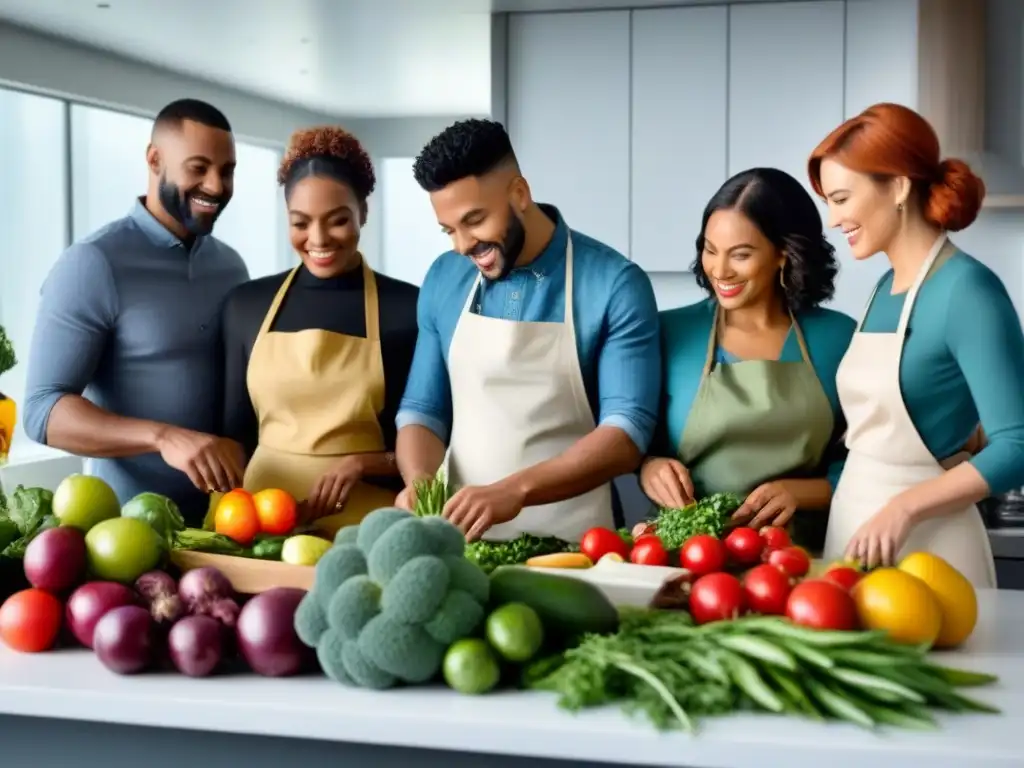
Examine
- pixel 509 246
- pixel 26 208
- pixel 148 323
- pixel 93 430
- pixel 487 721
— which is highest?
pixel 26 208

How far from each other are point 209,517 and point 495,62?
131 inches

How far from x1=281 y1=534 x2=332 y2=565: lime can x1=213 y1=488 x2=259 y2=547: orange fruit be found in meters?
0.33

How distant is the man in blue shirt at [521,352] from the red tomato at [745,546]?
46cm

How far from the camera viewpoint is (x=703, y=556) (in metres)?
1.77

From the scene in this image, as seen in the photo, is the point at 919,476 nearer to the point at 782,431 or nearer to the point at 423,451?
the point at 782,431

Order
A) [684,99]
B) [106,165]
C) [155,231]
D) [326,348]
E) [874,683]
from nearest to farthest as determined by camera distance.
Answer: [874,683] → [326,348] → [155,231] → [684,99] → [106,165]

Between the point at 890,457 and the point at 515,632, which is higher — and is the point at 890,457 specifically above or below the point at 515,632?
above

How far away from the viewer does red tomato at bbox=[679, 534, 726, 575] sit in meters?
1.77

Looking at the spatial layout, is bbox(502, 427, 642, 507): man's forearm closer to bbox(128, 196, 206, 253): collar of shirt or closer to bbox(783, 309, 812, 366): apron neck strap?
bbox(783, 309, 812, 366): apron neck strap

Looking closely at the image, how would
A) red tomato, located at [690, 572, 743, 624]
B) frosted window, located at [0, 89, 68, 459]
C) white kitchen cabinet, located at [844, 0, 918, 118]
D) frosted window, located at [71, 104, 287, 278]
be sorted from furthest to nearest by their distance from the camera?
frosted window, located at [71, 104, 287, 278], frosted window, located at [0, 89, 68, 459], white kitchen cabinet, located at [844, 0, 918, 118], red tomato, located at [690, 572, 743, 624]

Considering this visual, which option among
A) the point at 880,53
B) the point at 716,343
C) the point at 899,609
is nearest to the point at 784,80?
the point at 880,53

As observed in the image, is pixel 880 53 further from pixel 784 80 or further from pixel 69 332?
pixel 69 332

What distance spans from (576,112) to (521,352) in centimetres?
306

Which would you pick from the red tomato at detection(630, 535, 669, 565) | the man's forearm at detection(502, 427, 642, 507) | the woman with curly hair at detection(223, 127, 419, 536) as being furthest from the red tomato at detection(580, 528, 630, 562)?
the woman with curly hair at detection(223, 127, 419, 536)
